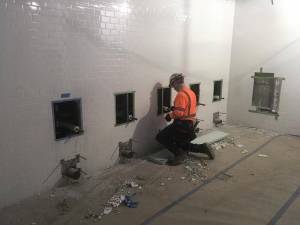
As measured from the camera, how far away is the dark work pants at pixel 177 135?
4043 mm

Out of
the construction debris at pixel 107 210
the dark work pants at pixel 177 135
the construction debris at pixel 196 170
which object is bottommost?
the construction debris at pixel 107 210

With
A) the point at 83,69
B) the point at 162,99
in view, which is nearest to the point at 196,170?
the point at 162,99

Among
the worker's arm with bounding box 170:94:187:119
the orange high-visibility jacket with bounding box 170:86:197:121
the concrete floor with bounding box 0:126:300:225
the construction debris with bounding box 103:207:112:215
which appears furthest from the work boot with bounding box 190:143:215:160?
the construction debris with bounding box 103:207:112:215

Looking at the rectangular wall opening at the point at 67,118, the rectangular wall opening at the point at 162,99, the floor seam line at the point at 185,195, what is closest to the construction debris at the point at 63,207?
the rectangular wall opening at the point at 67,118

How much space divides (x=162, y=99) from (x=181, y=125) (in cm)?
77

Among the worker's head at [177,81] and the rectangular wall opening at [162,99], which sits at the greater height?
the worker's head at [177,81]

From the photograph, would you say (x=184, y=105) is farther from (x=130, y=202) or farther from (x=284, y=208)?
(x=284, y=208)

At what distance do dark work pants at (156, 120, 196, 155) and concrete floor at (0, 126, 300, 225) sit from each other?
35 cm

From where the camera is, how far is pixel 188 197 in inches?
124

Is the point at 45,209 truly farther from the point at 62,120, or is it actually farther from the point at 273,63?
the point at 273,63

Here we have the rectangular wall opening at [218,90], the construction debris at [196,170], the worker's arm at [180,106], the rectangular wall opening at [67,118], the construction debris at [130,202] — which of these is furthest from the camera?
the rectangular wall opening at [218,90]

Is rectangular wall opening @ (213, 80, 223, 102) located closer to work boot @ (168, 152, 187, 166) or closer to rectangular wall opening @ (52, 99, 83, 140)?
work boot @ (168, 152, 187, 166)

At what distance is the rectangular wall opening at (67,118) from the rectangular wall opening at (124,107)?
689 mm

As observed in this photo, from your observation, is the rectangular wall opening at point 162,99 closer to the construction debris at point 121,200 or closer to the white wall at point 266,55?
the construction debris at point 121,200
